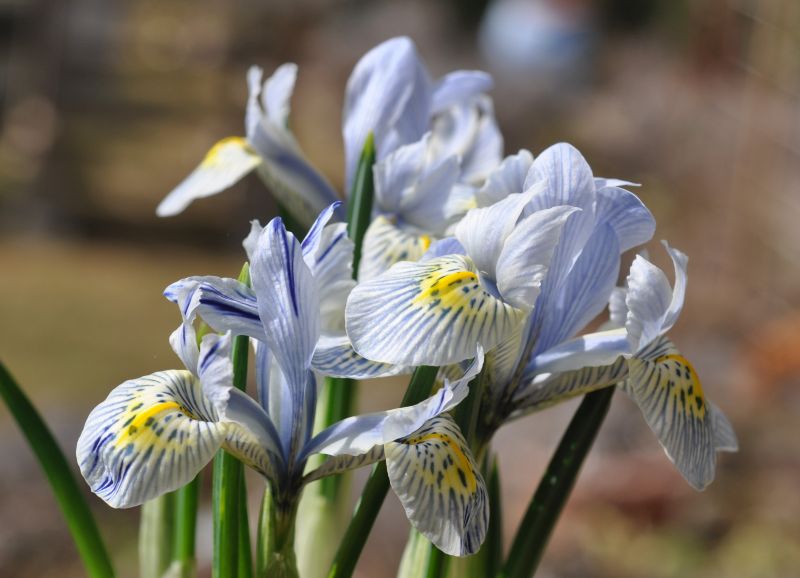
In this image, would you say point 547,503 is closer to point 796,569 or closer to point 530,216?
point 530,216

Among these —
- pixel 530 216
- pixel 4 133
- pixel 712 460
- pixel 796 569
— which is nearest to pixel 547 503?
pixel 712 460

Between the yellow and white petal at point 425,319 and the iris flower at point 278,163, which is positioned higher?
the yellow and white petal at point 425,319

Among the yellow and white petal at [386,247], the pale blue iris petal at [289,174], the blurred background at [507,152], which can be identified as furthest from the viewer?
the blurred background at [507,152]

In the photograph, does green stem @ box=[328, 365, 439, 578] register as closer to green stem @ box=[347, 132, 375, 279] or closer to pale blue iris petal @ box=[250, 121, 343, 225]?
green stem @ box=[347, 132, 375, 279]

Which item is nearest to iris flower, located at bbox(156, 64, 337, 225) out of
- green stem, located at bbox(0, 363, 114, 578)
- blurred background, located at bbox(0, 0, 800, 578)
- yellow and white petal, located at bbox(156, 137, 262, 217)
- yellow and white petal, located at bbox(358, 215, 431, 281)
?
yellow and white petal, located at bbox(156, 137, 262, 217)

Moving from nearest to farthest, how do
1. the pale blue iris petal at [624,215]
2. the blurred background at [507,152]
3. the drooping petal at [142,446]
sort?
1. the drooping petal at [142,446]
2. the pale blue iris petal at [624,215]
3. the blurred background at [507,152]

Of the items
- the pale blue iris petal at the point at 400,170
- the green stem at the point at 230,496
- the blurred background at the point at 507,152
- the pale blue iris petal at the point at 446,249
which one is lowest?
the blurred background at the point at 507,152

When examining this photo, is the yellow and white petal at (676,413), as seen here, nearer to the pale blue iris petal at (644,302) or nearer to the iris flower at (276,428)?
the pale blue iris petal at (644,302)

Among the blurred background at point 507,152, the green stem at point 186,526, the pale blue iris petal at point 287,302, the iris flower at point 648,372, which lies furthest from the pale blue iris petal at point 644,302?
the blurred background at point 507,152
